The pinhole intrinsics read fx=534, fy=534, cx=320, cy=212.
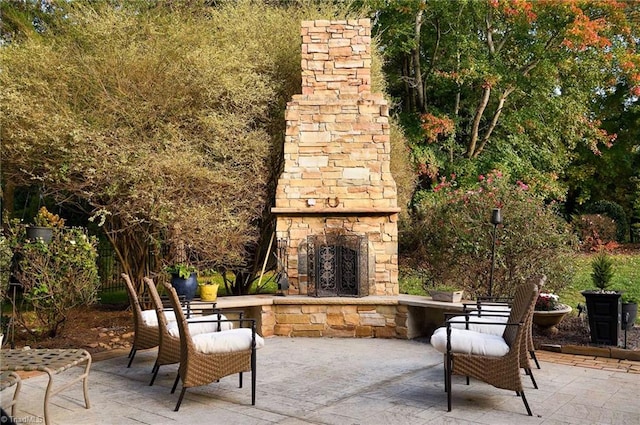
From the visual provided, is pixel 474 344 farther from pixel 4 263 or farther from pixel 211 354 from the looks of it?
pixel 4 263

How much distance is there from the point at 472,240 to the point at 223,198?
3537mm

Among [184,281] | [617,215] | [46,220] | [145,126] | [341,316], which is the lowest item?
[341,316]

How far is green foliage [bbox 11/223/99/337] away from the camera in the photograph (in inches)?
231

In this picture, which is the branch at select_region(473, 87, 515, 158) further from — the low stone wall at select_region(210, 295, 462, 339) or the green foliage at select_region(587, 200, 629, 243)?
the low stone wall at select_region(210, 295, 462, 339)

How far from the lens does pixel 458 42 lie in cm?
1191

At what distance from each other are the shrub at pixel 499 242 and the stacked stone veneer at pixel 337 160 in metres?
1.03

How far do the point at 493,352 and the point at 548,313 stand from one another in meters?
2.68

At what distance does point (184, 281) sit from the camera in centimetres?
674

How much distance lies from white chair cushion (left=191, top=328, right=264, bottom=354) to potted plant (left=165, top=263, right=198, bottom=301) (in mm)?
2796

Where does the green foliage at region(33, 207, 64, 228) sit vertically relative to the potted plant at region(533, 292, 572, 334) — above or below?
above

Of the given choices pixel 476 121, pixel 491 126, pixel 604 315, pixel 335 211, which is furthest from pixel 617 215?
pixel 335 211

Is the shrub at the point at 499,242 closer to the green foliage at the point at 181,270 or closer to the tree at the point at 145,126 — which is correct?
the tree at the point at 145,126

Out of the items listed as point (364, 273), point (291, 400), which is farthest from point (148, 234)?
point (291, 400)

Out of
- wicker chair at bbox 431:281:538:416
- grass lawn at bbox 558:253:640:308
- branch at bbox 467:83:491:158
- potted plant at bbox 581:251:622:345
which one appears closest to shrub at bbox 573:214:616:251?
grass lawn at bbox 558:253:640:308
